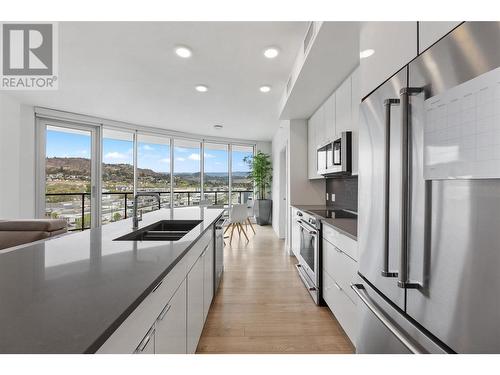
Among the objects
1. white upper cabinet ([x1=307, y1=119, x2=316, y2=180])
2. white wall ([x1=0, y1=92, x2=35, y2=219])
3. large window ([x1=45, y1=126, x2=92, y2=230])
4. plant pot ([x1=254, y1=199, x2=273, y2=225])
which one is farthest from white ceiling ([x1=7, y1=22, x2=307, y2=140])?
plant pot ([x1=254, y1=199, x2=273, y2=225])

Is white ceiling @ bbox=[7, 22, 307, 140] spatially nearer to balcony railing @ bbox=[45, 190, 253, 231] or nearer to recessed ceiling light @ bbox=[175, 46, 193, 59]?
recessed ceiling light @ bbox=[175, 46, 193, 59]

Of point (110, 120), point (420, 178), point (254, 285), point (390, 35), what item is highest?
point (110, 120)

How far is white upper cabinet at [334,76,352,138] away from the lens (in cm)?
247

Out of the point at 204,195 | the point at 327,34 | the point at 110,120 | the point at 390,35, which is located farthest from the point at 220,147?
the point at 390,35

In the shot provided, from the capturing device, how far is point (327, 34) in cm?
183

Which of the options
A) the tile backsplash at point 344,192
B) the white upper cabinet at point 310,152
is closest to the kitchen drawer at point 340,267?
the tile backsplash at point 344,192

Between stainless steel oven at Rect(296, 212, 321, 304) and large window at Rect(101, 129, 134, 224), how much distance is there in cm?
410

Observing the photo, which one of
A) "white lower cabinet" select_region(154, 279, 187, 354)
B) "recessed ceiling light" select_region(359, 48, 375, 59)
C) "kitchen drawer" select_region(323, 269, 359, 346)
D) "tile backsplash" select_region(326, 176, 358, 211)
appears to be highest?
"recessed ceiling light" select_region(359, 48, 375, 59)

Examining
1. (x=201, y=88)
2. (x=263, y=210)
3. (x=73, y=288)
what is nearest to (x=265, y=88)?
(x=201, y=88)

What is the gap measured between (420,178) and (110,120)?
5996mm

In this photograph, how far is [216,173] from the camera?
7.22m

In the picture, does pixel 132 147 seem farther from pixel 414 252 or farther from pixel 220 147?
pixel 414 252

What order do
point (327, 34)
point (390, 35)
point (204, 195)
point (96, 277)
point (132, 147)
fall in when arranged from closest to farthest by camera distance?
point (96, 277) → point (390, 35) → point (327, 34) → point (132, 147) → point (204, 195)

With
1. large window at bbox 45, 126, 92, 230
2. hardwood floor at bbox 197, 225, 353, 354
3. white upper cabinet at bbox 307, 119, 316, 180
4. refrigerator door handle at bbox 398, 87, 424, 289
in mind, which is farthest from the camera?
large window at bbox 45, 126, 92, 230
